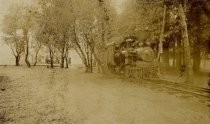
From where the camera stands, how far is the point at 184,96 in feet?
13.5

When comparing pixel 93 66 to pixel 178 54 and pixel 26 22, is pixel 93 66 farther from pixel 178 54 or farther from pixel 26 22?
pixel 178 54

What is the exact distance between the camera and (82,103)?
3.84m

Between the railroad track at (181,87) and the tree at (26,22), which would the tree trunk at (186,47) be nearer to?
the railroad track at (181,87)

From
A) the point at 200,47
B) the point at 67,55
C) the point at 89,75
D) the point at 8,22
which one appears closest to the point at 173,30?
the point at 200,47

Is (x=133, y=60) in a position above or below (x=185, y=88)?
above

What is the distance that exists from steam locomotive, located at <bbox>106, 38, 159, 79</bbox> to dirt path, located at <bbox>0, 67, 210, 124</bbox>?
1.16 m

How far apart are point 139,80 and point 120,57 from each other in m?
1.87

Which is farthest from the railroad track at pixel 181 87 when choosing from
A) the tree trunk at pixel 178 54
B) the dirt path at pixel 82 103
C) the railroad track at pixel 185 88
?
the tree trunk at pixel 178 54

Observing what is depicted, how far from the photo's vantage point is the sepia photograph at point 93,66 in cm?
366

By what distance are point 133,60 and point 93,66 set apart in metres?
1.91

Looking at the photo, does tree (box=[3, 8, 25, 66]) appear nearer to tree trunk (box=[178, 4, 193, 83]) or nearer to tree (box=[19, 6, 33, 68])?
tree (box=[19, 6, 33, 68])

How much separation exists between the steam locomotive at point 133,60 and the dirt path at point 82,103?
3.80 ft

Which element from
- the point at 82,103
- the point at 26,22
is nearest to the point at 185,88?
the point at 82,103

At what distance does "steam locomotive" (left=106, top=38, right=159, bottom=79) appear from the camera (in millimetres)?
5598
